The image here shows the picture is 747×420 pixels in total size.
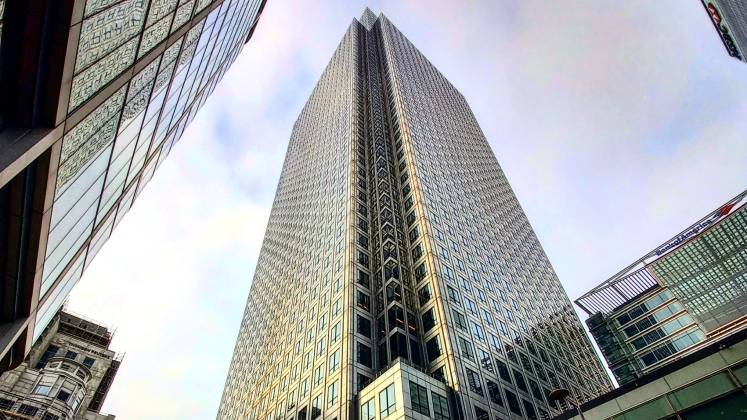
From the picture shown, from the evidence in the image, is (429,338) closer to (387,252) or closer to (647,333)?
(387,252)

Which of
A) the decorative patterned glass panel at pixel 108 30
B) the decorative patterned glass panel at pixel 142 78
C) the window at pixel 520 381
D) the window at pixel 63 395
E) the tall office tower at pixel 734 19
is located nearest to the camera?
the decorative patterned glass panel at pixel 108 30

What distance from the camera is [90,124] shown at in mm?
12398

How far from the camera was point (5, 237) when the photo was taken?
11.6 metres

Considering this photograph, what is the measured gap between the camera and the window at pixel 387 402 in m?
36.0

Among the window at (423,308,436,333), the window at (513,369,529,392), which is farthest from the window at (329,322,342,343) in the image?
the window at (513,369,529,392)

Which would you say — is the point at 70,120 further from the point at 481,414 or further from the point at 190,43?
the point at 481,414

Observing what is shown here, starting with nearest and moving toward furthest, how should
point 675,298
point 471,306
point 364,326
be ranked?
point 364,326 < point 471,306 < point 675,298

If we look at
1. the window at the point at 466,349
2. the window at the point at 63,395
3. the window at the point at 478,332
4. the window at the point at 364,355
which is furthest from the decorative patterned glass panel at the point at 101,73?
the window at the point at 63,395

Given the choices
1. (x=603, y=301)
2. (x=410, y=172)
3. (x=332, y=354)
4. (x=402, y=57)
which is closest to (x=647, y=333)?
(x=603, y=301)

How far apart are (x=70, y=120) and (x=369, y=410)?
35014mm

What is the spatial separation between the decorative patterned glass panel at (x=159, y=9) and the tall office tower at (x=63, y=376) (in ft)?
135

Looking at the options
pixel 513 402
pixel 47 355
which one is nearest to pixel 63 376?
pixel 47 355

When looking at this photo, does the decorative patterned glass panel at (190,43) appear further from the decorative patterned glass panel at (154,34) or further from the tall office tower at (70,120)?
the decorative patterned glass panel at (154,34)

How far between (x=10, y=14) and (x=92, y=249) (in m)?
14.1
